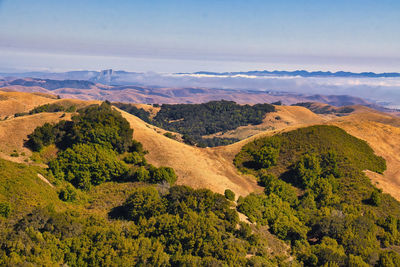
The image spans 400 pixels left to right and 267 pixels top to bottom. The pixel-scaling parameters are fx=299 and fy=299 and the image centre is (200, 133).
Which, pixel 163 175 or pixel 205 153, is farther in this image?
pixel 205 153

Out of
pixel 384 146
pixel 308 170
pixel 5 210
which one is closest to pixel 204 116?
pixel 384 146

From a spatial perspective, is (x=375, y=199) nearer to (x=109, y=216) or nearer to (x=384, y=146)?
(x=384, y=146)

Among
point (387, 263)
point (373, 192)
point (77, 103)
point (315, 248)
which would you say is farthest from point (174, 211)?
point (77, 103)

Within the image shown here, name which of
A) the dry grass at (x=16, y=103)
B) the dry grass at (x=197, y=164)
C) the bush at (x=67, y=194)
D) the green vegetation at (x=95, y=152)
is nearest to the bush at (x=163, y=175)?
the green vegetation at (x=95, y=152)

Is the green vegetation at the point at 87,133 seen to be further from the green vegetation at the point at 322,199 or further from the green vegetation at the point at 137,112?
the green vegetation at the point at 137,112

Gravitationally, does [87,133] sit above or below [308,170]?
above
